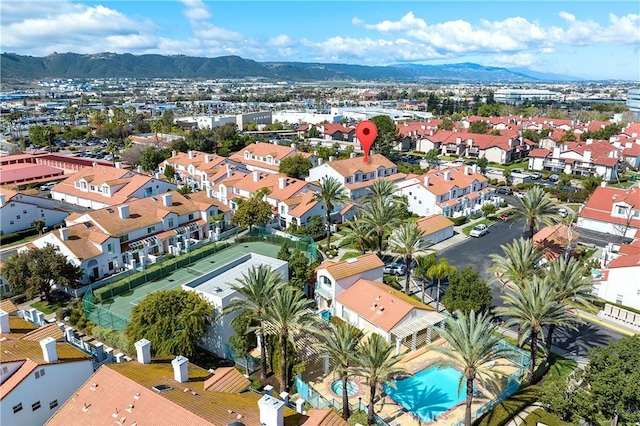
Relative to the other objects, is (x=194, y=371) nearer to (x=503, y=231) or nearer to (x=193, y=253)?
(x=193, y=253)

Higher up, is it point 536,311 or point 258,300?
point 258,300

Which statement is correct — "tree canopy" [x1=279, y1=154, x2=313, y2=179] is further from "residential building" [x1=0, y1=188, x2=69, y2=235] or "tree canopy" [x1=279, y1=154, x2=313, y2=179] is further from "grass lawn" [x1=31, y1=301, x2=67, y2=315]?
"grass lawn" [x1=31, y1=301, x2=67, y2=315]

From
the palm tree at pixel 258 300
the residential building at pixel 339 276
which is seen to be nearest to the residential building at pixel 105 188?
the residential building at pixel 339 276

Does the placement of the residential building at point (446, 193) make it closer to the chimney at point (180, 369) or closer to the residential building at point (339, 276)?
the residential building at point (339, 276)

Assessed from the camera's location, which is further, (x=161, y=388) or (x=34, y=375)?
(x=34, y=375)

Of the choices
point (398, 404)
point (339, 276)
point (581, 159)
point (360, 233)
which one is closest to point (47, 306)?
point (339, 276)

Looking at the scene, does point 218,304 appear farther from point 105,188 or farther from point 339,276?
point 105,188

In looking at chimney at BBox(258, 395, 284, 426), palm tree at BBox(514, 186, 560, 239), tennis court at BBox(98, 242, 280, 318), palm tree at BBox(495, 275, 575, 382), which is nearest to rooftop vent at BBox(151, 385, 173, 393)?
chimney at BBox(258, 395, 284, 426)
